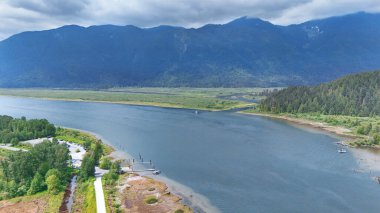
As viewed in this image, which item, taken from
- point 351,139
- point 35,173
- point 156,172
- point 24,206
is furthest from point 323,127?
point 24,206

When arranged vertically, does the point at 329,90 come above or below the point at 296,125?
above

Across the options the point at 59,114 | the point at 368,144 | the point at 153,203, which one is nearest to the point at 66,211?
the point at 153,203

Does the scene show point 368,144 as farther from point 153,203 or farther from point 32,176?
point 32,176

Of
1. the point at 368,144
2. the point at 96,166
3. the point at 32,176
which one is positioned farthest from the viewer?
the point at 368,144

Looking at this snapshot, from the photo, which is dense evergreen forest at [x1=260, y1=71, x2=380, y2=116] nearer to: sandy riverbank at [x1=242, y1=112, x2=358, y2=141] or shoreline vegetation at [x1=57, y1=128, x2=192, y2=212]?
sandy riverbank at [x1=242, y1=112, x2=358, y2=141]

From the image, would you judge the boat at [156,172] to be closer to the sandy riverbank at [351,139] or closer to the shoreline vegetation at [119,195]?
the shoreline vegetation at [119,195]

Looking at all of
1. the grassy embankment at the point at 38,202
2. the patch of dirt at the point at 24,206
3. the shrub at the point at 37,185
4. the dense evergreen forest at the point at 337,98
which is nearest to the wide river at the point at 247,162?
the grassy embankment at the point at 38,202

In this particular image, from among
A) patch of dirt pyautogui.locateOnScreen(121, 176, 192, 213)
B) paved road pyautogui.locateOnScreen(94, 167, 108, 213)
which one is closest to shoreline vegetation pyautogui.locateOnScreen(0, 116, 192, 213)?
patch of dirt pyautogui.locateOnScreen(121, 176, 192, 213)

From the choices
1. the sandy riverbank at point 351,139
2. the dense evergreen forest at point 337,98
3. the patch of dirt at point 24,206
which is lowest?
the patch of dirt at point 24,206
